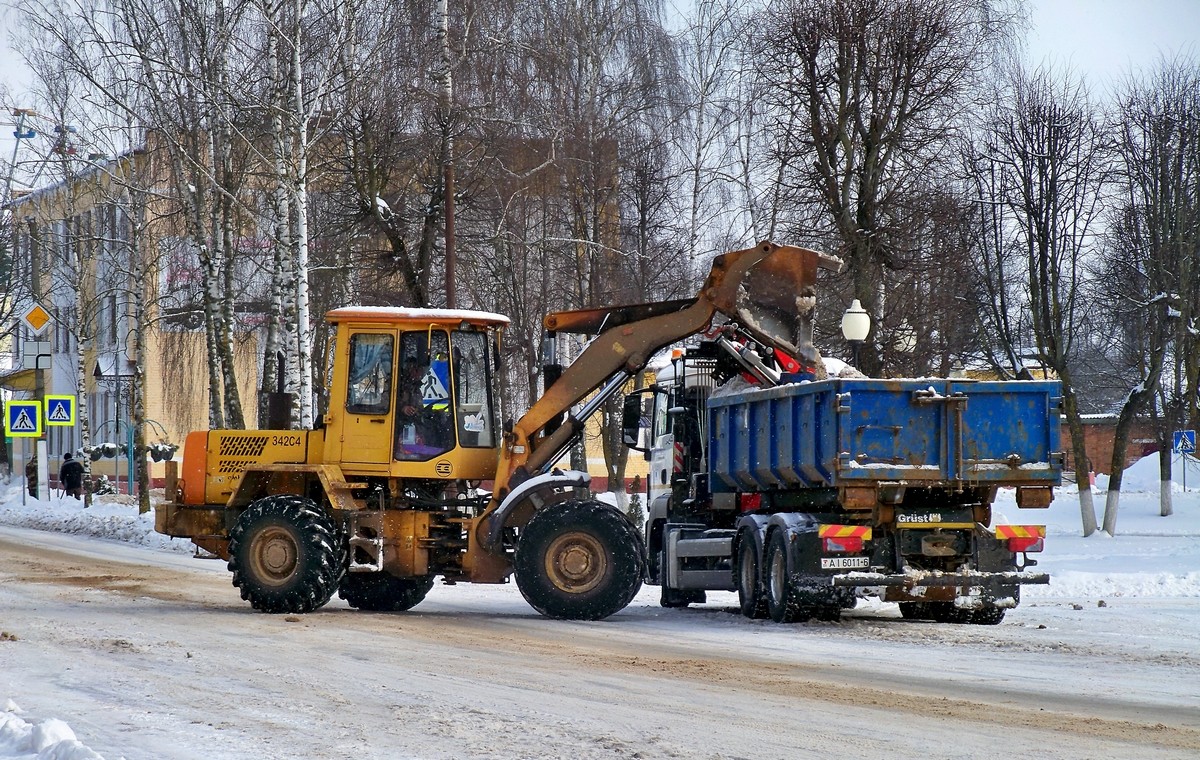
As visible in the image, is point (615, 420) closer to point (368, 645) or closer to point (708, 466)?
point (708, 466)

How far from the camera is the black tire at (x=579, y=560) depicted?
46.6ft

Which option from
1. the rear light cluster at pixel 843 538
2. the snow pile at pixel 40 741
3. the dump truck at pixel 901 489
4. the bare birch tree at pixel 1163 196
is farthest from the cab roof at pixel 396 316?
the bare birch tree at pixel 1163 196

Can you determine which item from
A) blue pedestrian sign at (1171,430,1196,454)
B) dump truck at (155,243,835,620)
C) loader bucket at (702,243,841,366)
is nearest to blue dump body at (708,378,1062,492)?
loader bucket at (702,243,841,366)

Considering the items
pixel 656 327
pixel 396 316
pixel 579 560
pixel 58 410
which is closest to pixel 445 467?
pixel 396 316

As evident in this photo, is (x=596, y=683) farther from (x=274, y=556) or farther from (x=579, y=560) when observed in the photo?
(x=274, y=556)

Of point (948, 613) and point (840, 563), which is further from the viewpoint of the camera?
point (948, 613)

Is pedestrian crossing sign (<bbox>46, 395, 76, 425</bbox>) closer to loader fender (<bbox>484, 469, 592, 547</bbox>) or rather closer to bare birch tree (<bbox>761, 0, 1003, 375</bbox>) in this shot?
bare birch tree (<bbox>761, 0, 1003, 375</bbox>)

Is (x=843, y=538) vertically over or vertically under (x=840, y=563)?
over

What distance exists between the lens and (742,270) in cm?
1490

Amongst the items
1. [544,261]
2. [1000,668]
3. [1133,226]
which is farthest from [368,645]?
[1133,226]

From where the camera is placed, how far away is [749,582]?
49.6 feet

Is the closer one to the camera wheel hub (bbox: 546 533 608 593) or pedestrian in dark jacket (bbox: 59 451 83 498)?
Answer: wheel hub (bbox: 546 533 608 593)

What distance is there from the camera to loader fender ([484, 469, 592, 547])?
14.5 m

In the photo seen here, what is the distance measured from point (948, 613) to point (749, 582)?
2.01 meters
